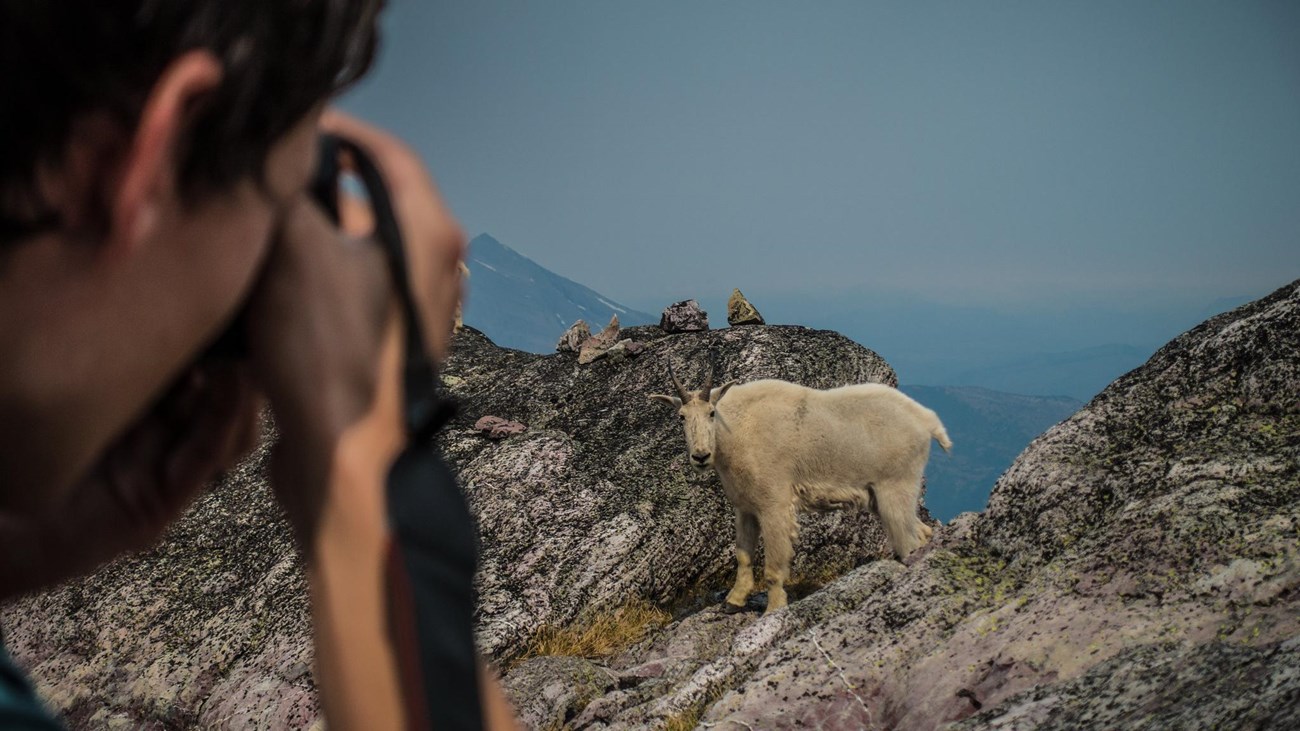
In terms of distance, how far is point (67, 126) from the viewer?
0.52 meters

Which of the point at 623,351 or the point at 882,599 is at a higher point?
the point at 623,351

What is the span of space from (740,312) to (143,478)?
13671 mm

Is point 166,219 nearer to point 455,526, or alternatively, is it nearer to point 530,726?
point 455,526

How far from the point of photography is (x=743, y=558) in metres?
9.78

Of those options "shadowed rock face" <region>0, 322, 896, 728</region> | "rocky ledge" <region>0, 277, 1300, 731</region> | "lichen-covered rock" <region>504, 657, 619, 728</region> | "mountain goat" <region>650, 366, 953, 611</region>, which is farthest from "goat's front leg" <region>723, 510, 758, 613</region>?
"lichen-covered rock" <region>504, 657, 619, 728</region>

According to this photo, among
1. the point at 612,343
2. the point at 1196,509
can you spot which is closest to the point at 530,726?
the point at 1196,509

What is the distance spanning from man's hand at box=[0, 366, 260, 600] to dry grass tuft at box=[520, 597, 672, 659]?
27.3 feet

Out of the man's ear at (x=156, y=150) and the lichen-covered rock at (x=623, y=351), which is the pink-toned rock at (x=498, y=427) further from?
the man's ear at (x=156, y=150)

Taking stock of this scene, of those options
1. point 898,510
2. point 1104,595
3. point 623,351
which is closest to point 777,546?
point 898,510

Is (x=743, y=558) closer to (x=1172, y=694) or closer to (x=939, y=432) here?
(x=939, y=432)

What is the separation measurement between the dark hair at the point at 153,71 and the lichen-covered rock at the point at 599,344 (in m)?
13.2

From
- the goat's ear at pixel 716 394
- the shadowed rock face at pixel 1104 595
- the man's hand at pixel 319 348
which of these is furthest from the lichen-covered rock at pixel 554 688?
the man's hand at pixel 319 348

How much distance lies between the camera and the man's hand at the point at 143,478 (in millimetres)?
779

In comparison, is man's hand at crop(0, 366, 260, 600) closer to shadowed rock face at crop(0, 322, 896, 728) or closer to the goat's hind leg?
shadowed rock face at crop(0, 322, 896, 728)
